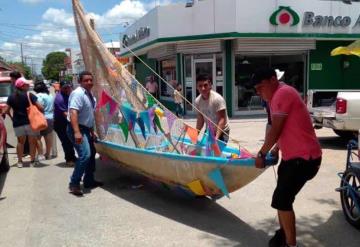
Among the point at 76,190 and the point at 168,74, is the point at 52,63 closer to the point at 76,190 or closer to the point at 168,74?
the point at 168,74

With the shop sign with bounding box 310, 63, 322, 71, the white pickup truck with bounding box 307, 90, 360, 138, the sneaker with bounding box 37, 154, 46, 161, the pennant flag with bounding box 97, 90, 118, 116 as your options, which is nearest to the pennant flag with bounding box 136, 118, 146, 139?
the pennant flag with bounding box 97, 90, 118, 116

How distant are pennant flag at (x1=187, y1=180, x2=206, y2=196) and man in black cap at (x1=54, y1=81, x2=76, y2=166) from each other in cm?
402

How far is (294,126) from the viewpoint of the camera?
3.79 metres

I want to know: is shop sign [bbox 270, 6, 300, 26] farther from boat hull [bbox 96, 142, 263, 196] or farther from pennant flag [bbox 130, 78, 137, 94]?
boat hull [bbox 96, 142, 263, 196]

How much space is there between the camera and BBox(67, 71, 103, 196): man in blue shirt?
6223mm

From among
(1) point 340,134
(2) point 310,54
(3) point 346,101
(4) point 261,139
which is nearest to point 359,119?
(3) point 346,101

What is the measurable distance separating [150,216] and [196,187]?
75 centimetres

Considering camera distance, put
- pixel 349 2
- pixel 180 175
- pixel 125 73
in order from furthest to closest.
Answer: pixel 349 2
pixel 125 73
pixel 180 175

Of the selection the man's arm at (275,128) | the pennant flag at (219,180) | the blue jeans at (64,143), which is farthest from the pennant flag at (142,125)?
the blue jeans at (64,143)

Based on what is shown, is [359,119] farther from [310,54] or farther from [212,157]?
[310,54]

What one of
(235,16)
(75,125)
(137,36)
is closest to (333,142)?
(75,125)

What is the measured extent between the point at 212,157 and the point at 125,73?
7.36 ft

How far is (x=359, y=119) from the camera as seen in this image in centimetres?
902

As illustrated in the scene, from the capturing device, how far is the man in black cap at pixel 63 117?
840 centimetres
